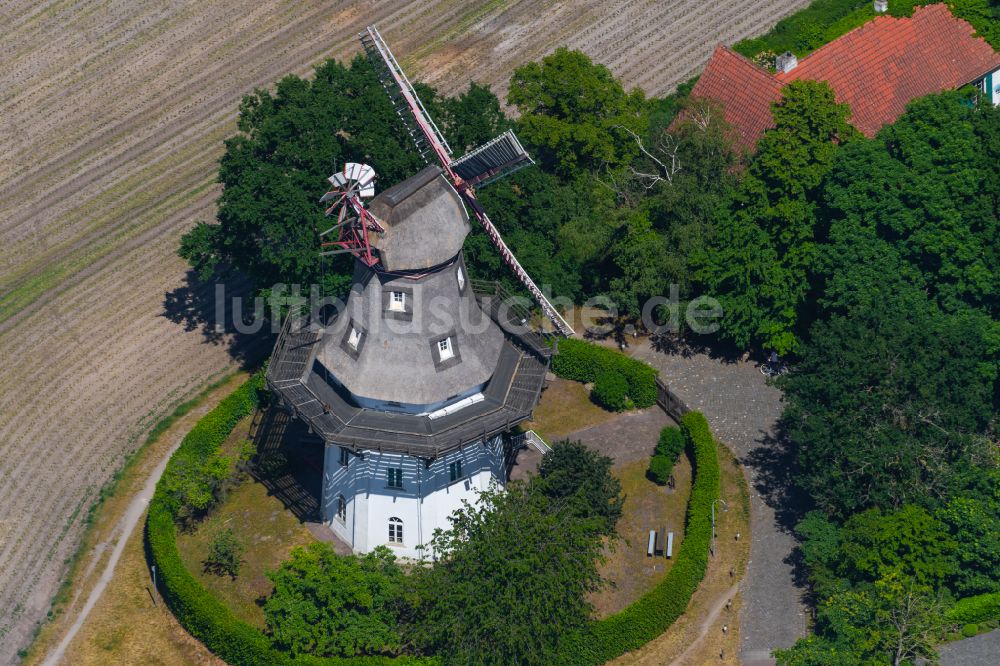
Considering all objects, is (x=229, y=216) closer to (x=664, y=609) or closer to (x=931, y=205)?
(x=664, y=609)

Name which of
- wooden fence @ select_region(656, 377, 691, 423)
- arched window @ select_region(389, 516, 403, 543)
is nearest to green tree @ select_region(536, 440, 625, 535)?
arched window @ select_region(389, 516, 403, 543)

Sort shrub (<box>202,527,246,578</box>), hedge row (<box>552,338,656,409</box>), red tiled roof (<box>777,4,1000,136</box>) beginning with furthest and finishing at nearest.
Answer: red tiled roof (<box>777,4,1000,136</box>) < hedge row (<box>552,338,656,409</box>) < shrub (<box>202,527,246,578</box>)

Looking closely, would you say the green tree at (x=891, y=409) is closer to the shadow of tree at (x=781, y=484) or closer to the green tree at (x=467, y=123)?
the shadow of tree at (x=781, y=484)

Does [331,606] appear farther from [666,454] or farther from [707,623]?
[666,454]

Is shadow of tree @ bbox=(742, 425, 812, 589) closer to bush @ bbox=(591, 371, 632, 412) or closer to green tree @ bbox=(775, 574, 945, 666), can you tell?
green tree @ bbox=(775, 574, 945, 666)

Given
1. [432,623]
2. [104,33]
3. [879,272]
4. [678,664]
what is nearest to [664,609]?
[678,664]

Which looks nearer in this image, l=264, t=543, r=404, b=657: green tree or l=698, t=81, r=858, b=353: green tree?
l=264, t=543, r=404, b=657: green tree

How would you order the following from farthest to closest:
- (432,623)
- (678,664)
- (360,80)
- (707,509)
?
1. (360,80)
2. (707,509)
3. (678,664)
4. (432,623)

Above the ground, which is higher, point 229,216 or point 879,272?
point 229,216
